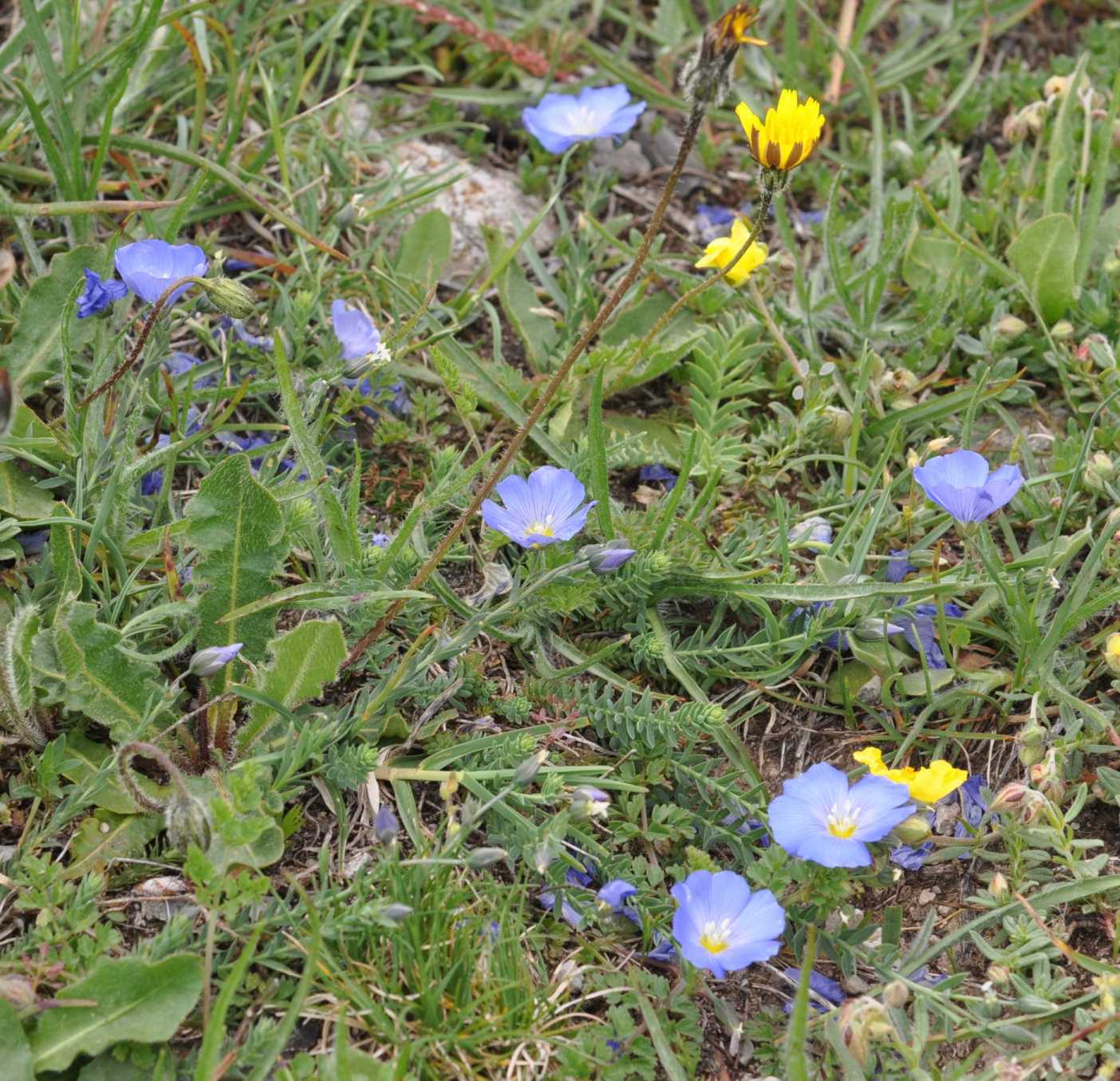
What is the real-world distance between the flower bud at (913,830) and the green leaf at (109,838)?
1.21 m

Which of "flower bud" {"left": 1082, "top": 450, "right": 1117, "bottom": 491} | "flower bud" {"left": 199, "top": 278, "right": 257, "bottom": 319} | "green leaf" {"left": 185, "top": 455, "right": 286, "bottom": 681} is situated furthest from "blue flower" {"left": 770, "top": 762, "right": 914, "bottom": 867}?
"flower bud" {"left": 199, "top": 278, "right": 257, "bottom": 319}

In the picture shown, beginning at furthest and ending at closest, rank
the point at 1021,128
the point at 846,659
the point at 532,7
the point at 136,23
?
the point at 532,7
the point at 1021,128
the point at 136,23
the point at 846,659

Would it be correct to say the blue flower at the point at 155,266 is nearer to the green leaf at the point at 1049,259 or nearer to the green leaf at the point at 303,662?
the green leaf at the point at 303,662

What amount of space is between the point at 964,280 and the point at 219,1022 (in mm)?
2249

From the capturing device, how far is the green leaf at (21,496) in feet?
7.72

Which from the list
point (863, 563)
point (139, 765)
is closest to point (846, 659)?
point (863, 563)

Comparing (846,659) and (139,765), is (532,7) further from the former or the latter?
(139,765)

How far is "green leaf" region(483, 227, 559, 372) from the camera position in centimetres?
295

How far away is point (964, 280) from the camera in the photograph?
2.98 m

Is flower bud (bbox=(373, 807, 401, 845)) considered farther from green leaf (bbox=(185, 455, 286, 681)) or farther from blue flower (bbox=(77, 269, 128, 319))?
blue flower (bbox=(77, 269, 128, 319))

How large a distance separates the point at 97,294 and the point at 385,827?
1.11 metres

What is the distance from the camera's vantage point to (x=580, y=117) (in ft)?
10.7

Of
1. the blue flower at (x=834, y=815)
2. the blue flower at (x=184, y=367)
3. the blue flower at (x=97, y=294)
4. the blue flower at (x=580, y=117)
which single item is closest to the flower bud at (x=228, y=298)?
the blue flower at (x=97, y=294)

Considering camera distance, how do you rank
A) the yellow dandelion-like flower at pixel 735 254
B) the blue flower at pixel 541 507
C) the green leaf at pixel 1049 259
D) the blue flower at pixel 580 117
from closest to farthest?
the blue flower at pixel 541 507
the yellow dandelion-like flower at pixel 735 254
the green leaf at pixel 1049 259
the blue flower at pixel 580 117
